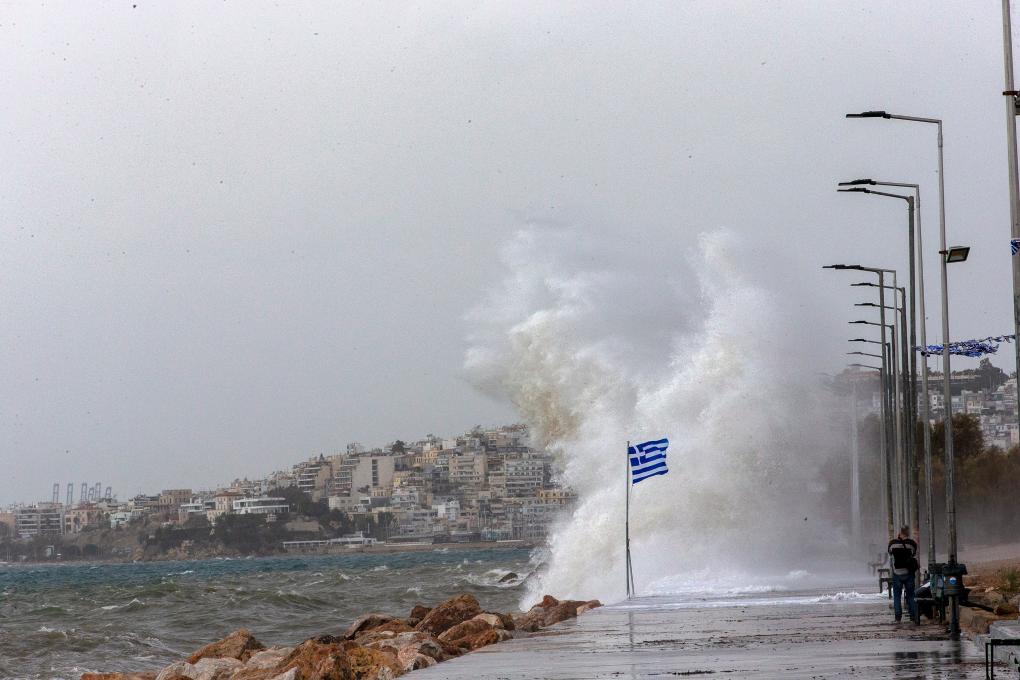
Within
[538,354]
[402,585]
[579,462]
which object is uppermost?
[538,354]

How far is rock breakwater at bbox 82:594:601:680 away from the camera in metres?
18.8

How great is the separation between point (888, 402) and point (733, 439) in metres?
5.28

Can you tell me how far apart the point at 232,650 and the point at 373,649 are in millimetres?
8494

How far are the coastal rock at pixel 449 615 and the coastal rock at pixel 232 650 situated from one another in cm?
319

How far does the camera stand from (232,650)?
26984mm

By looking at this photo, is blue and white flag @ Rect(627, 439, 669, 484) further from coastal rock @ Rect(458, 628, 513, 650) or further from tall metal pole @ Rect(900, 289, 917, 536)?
coastal rock @ Rect(458, 628, 513, 650)

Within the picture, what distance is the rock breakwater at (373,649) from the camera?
739 inches

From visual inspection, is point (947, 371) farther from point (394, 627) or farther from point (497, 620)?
point (394, 627)

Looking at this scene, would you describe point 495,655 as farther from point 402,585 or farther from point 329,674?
point 402,585

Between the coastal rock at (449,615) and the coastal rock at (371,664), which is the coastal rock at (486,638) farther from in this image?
the coastal rock at (449,615)

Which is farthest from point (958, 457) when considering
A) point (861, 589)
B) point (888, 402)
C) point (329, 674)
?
point (329, 674)

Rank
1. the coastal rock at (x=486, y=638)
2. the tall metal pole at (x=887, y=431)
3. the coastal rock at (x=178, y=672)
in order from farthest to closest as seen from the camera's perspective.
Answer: the tall metal pole at (x=887, y=431)
the coastal rock at (x=486, y=638)
the coastal rock at (x=178, y=672)

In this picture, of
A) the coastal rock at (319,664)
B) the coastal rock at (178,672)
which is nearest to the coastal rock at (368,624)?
the coastal rock at (178,672)

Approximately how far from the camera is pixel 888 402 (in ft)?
167
